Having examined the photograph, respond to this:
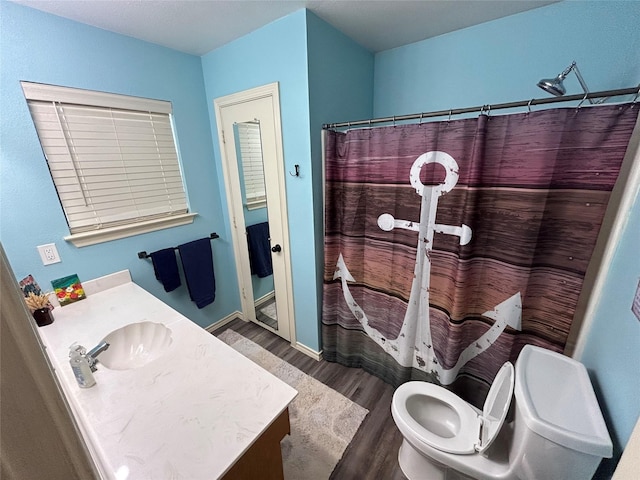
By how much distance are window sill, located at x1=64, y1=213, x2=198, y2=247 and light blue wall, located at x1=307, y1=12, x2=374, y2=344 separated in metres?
1.14

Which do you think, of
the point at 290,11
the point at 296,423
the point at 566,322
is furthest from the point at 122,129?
the point at 566,322

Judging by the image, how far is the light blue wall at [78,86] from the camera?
4.27ft

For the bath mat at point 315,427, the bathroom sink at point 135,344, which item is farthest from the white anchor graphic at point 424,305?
the bathroom sink at point 135,344

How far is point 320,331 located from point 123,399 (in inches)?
52.4

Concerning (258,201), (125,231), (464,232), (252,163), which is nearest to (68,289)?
(125,231)

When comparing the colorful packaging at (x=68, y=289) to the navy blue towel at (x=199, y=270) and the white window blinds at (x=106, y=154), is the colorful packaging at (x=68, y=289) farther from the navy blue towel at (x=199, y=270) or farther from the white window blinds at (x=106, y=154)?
the navy blue towel at (x=199, y=270)

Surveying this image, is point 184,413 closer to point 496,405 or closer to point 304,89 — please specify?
point 496,405

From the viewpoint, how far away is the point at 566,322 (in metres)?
1.15

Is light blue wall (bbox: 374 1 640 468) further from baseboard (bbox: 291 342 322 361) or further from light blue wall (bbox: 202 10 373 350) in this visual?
baseboard (bbox: 291 342 322 361)

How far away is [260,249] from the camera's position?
2.26m

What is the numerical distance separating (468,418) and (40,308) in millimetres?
2286

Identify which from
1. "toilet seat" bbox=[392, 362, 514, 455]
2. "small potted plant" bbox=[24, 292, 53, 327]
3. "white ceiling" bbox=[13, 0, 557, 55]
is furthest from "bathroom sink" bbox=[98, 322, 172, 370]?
"white ceiling" bbox=[13, 0, 557, 55]

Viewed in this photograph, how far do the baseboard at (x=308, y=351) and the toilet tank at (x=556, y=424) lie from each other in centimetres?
133

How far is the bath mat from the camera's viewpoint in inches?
53.6
